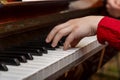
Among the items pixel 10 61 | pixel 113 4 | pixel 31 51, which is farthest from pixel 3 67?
pixel 113 4

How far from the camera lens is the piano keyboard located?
0.73 meters

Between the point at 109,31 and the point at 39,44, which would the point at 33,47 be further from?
the point at 109,31

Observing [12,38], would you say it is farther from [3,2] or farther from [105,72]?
[105,72]

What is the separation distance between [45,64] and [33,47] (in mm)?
216

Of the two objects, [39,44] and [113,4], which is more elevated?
[39,44]

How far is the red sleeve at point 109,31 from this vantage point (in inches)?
41.1

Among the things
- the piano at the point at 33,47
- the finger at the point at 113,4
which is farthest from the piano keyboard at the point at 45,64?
the finger at the point at 113,4

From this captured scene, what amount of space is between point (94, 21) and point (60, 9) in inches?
16.1

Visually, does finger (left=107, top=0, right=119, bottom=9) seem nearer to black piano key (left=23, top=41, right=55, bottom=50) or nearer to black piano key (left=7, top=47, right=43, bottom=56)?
black piano key (left=23, top=41, right=55, bottom=50)

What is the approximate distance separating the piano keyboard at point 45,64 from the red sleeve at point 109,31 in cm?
10

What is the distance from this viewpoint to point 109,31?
1.06 m

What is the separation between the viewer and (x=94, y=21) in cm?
109

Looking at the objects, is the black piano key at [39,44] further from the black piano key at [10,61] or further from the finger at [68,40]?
the black piano key at [10,61]

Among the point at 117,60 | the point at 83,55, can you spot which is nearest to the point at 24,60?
the point at 83,55
